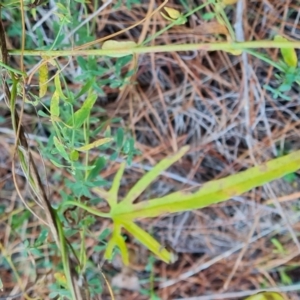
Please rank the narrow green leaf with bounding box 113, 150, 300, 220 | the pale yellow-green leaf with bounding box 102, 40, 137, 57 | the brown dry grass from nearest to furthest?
the pale yellow-green leaf with bounding box 102, 40, 137, 57, the narrow green leaf with bounding box 113, 150, 300, 220, the brown dry grass

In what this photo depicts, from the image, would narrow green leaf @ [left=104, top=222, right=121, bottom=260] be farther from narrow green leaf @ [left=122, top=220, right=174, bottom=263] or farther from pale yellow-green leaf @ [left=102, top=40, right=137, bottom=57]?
pale yellow-green leaf @ [left=102, top=40, right=137, bottom=57]

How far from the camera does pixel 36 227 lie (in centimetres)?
110

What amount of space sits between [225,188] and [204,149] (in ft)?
1.20

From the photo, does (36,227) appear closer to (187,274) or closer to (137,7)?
(187,274)

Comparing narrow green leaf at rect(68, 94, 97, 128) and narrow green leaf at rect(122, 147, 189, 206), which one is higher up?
narrow green leaf at rect(68, 94, 97, 128)

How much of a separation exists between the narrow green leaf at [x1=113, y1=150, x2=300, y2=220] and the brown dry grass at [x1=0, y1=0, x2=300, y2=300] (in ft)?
1.09

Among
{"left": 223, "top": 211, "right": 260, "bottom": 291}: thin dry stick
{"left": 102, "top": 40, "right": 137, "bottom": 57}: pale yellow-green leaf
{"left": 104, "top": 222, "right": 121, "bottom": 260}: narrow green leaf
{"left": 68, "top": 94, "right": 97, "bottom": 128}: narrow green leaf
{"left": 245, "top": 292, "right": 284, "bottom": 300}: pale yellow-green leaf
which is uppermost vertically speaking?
{"left": 102, "top": 40, "right": 137, "bottom": 57}: pale yellow-green leaf

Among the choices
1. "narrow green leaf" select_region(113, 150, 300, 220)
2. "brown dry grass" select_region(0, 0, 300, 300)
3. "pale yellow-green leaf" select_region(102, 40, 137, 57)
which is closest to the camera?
"pale yellow-green leaf" select_region(102, 40, 137, 57)

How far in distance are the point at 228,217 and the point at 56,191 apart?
1.35 feet

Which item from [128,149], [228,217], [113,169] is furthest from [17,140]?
[228,217]

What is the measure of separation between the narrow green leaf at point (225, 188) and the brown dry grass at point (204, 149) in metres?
0.33

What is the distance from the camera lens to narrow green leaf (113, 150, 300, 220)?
2.27ft

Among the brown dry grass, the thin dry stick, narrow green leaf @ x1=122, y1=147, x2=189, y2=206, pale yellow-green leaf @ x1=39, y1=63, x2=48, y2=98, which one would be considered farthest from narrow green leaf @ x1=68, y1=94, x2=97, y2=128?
the thin dry stick

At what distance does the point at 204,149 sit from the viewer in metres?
1.07
